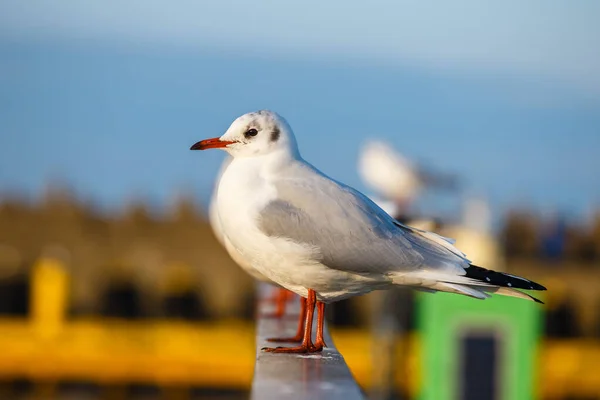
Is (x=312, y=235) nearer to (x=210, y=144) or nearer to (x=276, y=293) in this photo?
(x=210, y=144)

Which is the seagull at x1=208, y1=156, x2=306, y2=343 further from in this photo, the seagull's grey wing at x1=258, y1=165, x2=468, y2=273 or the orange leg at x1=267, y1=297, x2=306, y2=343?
the seagull's grey wing at x1=258, y1=165, x2=468, y2=273

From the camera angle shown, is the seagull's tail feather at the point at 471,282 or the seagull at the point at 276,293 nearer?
the seagull's tail feather at the point at 471,282

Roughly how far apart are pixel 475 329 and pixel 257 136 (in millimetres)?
6764

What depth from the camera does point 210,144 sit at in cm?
292

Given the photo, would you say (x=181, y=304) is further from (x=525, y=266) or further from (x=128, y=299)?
(x=525, y=266)

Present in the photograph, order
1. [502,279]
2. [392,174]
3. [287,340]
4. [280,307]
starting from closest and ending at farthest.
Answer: [502,279], [287,340], [280,307], [392,174]

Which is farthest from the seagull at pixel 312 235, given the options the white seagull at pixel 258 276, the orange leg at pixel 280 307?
the orange leg at pixel 280 307

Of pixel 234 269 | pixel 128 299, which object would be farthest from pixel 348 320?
pixel 128 299

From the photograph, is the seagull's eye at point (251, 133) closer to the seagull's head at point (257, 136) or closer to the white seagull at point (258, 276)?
the seagull's head at point (257, 136)

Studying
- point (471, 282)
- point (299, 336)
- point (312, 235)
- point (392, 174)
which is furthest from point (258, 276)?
point (392, 174)

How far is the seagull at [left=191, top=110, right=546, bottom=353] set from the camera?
2740 millimetres

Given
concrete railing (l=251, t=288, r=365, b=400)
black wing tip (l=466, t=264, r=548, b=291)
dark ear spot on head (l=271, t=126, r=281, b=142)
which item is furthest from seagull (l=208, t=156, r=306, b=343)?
black wing tip (l=466, t=264, r=548, b=291)

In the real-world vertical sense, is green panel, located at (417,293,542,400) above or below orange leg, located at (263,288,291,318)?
below

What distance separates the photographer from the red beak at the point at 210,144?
9.52ft
